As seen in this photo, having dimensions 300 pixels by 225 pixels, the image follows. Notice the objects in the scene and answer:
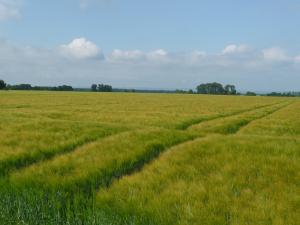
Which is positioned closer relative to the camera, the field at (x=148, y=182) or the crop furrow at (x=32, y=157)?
the field at (x=148, y=182)

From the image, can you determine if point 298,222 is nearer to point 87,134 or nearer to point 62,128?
point 87,134

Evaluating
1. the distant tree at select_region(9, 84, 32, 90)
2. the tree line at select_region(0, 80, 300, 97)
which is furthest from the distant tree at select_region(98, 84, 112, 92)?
the distant tree at select_region(9, 84, 32, 90)

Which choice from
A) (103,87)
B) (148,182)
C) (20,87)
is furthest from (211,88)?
(148,182)

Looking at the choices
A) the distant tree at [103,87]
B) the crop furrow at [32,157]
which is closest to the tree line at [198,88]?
the distant tree at [103,87]

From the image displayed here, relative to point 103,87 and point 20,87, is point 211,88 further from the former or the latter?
point 20,87

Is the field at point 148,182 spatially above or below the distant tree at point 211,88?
below

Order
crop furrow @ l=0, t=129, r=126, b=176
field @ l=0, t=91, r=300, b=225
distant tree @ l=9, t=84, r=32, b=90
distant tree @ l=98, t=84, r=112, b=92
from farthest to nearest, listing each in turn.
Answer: distant tree @ l=98, t=84, r=112, b=92
distant tree @ l=9, t=84, r=32, b=90
crop furrow @ l=0, t=129, r=126, b=176
field @ l=0, t=91, r=300, b=225

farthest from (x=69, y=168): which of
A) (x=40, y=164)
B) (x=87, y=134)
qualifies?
(x=87, y=134)

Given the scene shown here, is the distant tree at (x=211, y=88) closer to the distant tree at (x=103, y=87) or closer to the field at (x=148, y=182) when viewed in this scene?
the distant tree at (x=103, y=87)

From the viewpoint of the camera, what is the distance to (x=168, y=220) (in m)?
5.18

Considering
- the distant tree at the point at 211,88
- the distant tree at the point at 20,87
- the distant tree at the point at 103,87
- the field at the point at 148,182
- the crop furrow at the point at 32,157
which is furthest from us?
the distant tree at the point at 211,88

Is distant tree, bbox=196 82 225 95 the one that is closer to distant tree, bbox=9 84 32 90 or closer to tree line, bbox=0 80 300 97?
tree line, bbox=0 80 300 97

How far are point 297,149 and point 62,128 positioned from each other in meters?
9.71

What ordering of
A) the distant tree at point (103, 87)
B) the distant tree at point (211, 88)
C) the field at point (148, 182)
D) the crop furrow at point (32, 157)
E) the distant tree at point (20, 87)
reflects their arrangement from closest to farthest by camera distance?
the field at point (148, 182) → the crop furrow at point (32, 157) → the distant tree at point (20, 87) → the distant tree at point (103, 87) → the distant tree at point (211, 88)
